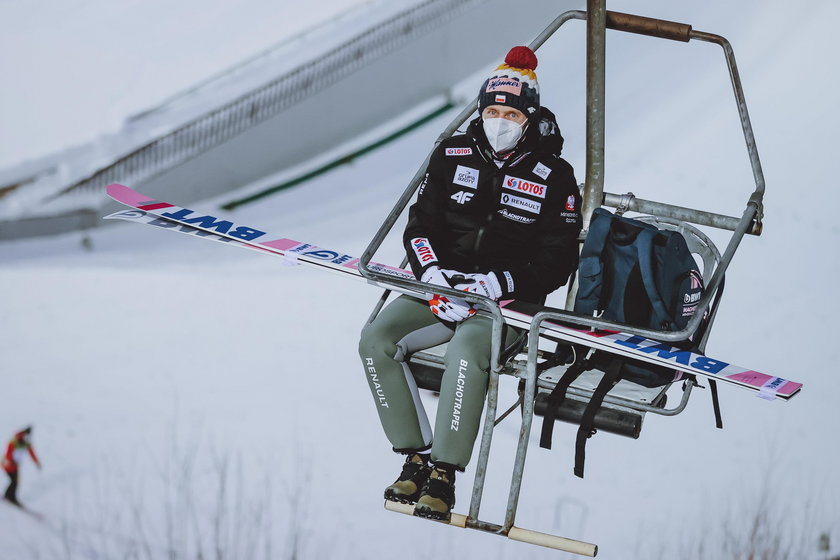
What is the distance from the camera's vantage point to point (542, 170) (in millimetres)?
3494

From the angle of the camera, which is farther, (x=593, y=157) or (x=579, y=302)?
(x=593, y=157)

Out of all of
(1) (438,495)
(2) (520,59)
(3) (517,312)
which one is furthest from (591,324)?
(2) (520,59)

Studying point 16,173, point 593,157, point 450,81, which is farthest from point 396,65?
point 593,157

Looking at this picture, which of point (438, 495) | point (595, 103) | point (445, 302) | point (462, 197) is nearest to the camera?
→ point (438, 495)

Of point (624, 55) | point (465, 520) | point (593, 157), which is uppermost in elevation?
point (624, 55)

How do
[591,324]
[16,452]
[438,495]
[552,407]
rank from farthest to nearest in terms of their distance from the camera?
1. [16,452]
2. [552,407]
3. [438,495]
4. [591,324]

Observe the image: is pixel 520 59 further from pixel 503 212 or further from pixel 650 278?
pixel 650 278

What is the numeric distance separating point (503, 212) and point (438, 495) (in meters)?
0.95

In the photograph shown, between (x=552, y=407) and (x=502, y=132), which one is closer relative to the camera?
(x=552, y=407)

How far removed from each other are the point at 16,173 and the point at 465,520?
5.52 meters

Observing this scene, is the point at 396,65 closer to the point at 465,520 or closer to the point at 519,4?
the point at 519,4

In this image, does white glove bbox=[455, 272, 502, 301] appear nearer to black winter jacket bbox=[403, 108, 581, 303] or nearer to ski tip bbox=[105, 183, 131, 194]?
black winter jacket bbox=[403, 108, 581, 303]

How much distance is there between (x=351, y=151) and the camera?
27.2 feet

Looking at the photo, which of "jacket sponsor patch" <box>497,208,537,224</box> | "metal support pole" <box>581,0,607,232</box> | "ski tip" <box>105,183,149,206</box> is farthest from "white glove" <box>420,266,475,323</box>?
"ski tip" <box>105,183,149,206</box>
